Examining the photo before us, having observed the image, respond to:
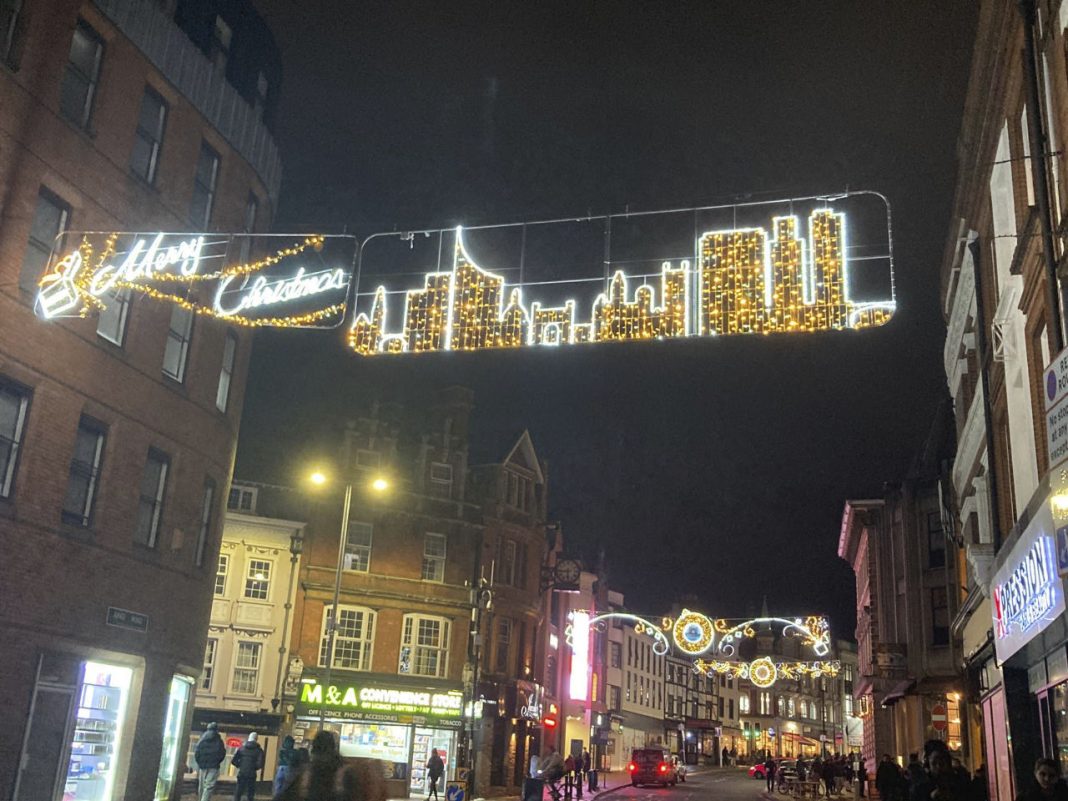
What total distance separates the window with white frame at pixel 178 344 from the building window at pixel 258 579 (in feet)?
59.7

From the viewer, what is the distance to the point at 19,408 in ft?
58.4

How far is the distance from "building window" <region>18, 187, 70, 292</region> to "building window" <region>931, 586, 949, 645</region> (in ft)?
115

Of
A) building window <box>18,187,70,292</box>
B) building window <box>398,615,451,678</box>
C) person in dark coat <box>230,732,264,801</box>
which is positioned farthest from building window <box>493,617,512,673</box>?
building window <box>18,187,70,292</box>

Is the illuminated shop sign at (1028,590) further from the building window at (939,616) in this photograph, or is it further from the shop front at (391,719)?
the shop front at (391,719)

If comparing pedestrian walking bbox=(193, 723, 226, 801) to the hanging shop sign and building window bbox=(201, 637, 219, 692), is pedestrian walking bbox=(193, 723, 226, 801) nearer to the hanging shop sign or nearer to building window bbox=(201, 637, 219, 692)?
building window bbox=(201, 637, 219, 692)

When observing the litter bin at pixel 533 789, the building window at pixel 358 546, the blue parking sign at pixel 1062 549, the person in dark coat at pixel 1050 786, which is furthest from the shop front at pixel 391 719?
the blue parking sign at pixel 1062 549

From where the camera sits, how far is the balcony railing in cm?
2073

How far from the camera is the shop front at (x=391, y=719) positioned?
39.1m

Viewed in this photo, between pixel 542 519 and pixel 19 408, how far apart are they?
35.1 m

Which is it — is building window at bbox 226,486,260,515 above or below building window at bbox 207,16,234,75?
below

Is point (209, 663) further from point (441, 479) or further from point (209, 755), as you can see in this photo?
point (209, 755)

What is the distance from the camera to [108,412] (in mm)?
19766

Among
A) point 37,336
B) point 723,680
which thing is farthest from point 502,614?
point 723,680

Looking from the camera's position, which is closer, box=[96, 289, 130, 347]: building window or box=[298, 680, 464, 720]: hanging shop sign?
box=[96, 289, 130, 347]: building window
